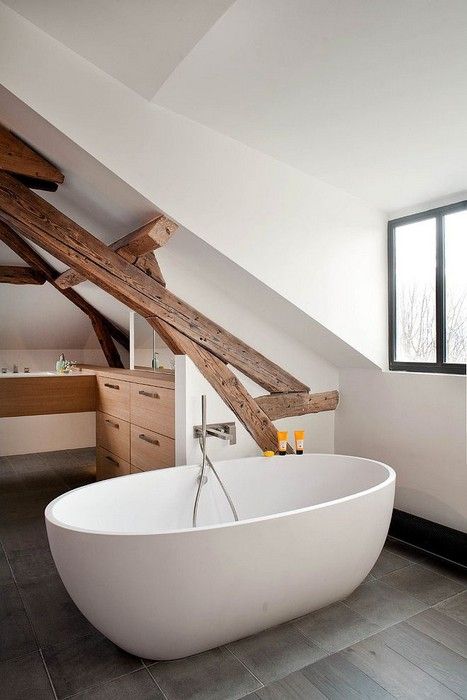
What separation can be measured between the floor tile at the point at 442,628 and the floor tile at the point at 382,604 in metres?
0.05

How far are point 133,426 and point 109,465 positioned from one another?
69 cm

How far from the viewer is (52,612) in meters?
2.41

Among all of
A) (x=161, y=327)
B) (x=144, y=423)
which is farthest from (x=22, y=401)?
(x=161, y=327)

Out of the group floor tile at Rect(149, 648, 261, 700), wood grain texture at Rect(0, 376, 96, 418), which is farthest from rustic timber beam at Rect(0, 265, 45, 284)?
floor tile at Rect(149, 648, 261, 700)

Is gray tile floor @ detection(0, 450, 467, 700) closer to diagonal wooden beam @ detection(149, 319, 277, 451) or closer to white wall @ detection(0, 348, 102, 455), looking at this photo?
diagonal wooden beam @ detection(149, 319, 277, 451)

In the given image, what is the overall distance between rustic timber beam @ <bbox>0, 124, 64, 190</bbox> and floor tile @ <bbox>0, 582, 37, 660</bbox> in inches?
85.6

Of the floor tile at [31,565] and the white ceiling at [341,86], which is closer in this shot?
the white ceiling at [341,86]

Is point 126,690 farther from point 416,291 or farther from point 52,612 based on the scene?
point 416,291

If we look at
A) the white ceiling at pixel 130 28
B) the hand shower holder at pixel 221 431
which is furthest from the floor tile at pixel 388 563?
the white ceiling at pixel 130 28

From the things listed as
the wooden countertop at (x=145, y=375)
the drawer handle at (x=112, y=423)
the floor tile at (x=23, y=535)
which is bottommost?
the floor tile at (x=23, y=535)

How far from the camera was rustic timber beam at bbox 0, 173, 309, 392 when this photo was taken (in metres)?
2.86

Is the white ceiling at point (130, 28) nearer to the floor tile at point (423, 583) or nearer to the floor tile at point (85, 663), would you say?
the floor tile at point (85, 663)

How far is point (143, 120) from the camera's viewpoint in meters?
2.43

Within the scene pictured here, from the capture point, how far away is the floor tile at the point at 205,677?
182 centimetres
